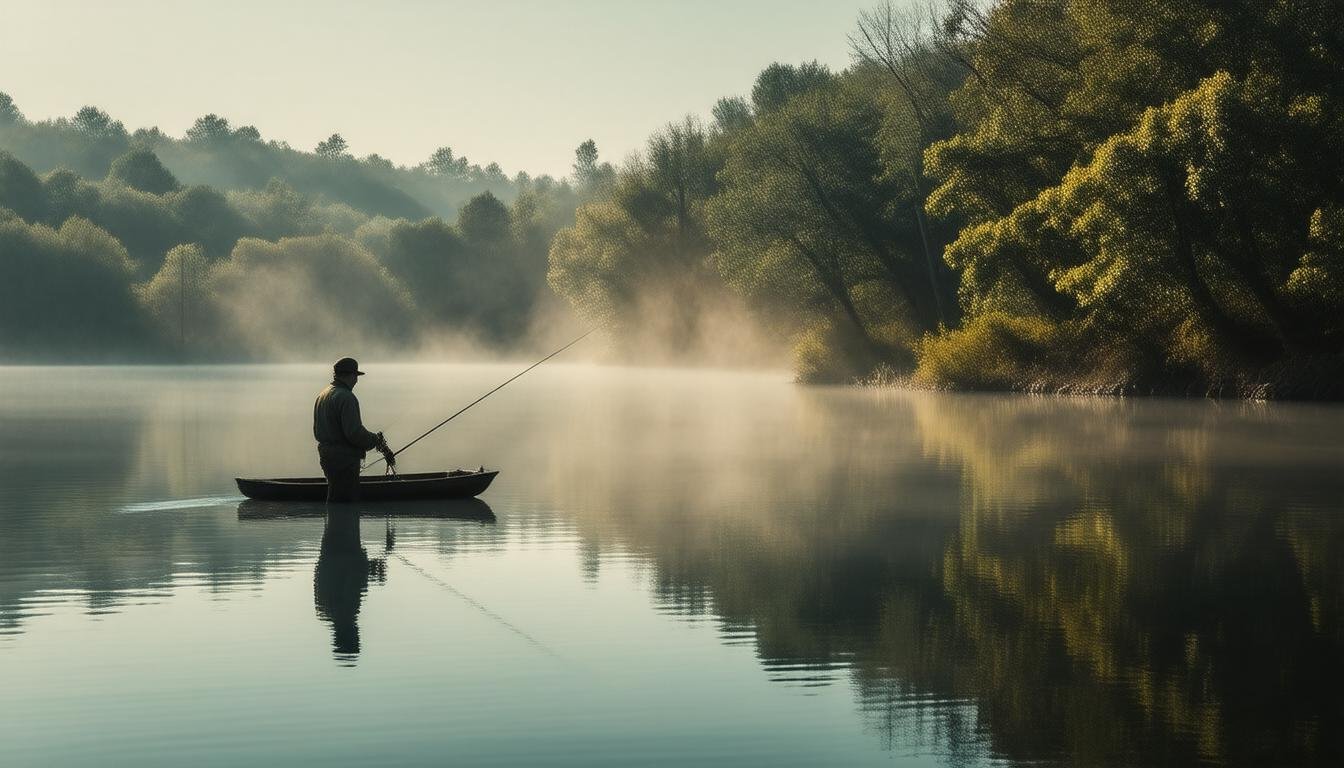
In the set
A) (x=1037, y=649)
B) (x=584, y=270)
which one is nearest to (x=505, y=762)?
(x=1037, y=649)

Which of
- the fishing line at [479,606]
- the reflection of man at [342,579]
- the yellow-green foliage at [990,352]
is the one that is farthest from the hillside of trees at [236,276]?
the fishing line at [479,606]

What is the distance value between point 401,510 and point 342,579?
613 cm

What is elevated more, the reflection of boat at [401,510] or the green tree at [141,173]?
the green tree at [141,173]

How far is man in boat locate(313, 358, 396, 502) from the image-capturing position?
19.0 metres

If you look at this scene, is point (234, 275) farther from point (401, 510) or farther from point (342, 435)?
point (342, 435)

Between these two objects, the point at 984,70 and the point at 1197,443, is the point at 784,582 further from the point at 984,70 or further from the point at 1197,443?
the point at 984,70

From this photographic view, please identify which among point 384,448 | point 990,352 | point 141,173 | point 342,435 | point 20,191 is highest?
point 141,173

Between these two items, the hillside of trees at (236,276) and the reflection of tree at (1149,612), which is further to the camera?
the hillside of trees at (236,276)

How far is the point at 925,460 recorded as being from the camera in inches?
1058

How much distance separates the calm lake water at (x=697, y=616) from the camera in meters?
8.28

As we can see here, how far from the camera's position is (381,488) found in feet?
67.2

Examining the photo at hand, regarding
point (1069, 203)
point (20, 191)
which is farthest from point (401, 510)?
point (20, 191)

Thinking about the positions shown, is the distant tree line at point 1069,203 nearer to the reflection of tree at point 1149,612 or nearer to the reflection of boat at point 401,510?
the reflection of tree at point 1149,612

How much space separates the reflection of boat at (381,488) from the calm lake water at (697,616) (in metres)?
0.29
